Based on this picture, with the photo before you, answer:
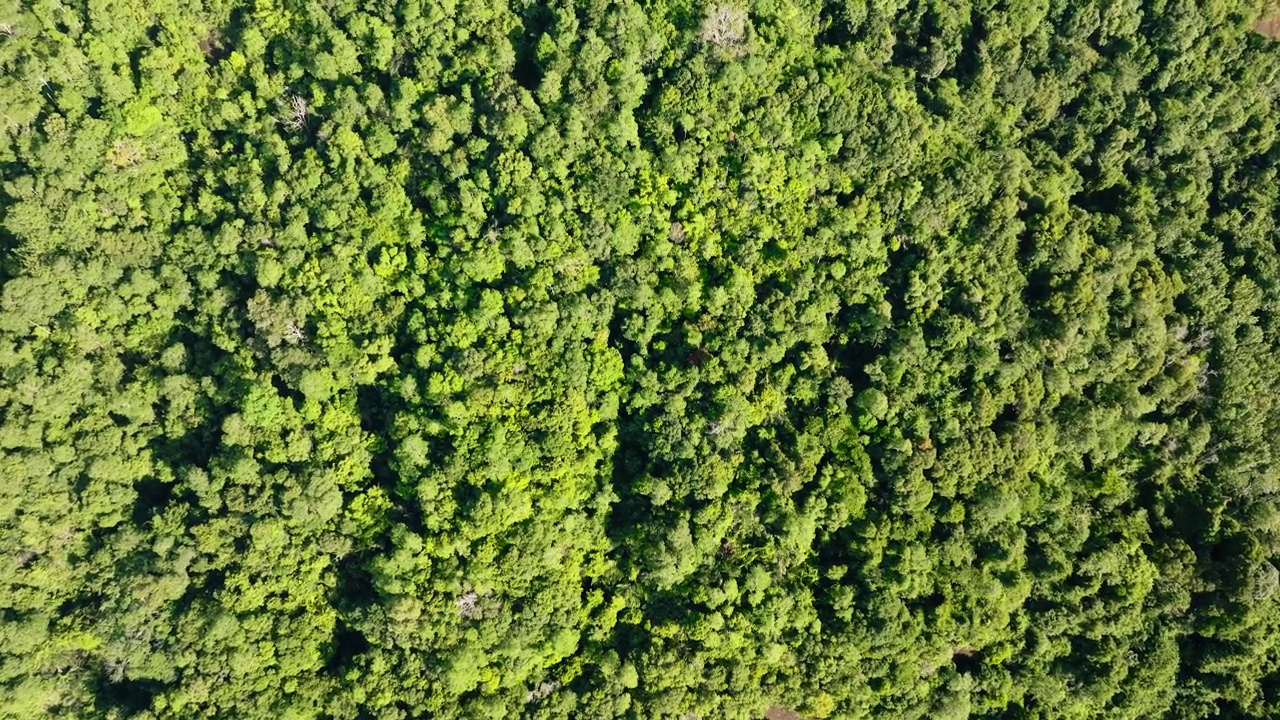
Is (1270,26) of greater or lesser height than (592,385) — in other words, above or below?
above

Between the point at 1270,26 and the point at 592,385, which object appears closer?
the point at 592,385

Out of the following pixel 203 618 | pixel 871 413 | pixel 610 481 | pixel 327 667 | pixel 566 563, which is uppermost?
pixel 871 413

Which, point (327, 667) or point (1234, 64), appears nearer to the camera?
point (327, 667)

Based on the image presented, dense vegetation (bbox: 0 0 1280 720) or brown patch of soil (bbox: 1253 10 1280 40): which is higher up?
brown patch of soil (bbox: 1253 10 1280 40)

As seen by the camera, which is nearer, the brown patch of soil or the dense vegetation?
the dense vegetation

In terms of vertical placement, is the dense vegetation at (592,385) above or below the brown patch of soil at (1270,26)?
below

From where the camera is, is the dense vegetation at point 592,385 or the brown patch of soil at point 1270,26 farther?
the brown patch of soil at point 1270,26

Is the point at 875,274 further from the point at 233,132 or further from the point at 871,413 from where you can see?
the point at 233,132

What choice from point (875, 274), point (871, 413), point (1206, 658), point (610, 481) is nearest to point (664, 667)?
point (610, 481)
